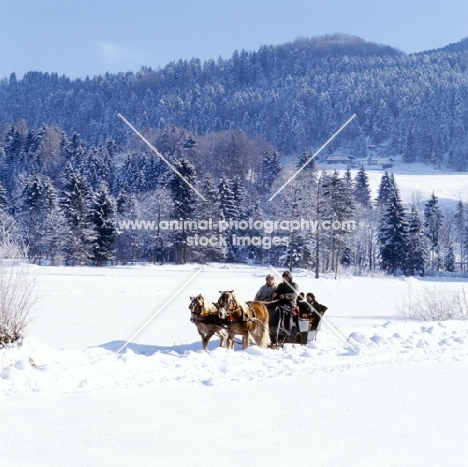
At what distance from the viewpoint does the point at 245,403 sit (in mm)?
5707

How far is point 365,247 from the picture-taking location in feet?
236

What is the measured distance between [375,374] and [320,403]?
1.80 metres

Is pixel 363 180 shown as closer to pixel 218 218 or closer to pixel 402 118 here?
pixel 218 218

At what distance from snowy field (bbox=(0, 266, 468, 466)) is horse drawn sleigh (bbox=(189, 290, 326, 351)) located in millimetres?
422

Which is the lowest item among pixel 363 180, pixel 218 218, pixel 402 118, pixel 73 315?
pixel 73 315

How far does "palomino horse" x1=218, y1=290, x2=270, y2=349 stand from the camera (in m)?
9.55

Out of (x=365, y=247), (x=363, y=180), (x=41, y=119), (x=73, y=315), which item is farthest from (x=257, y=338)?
(x=41, y=119)

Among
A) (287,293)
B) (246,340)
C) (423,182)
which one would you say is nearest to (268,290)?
(287,293)

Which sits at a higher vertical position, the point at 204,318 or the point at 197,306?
the point at 197,306

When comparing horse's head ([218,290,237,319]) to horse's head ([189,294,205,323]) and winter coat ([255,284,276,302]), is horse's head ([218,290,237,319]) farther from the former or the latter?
winter coat ([255,284,276,302])

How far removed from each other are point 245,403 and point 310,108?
158033mm

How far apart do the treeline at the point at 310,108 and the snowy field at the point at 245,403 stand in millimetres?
122978

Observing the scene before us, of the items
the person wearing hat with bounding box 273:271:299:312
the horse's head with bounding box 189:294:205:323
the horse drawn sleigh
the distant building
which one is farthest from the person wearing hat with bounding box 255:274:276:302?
the distant building

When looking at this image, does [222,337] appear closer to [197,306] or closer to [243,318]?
[243,318]
